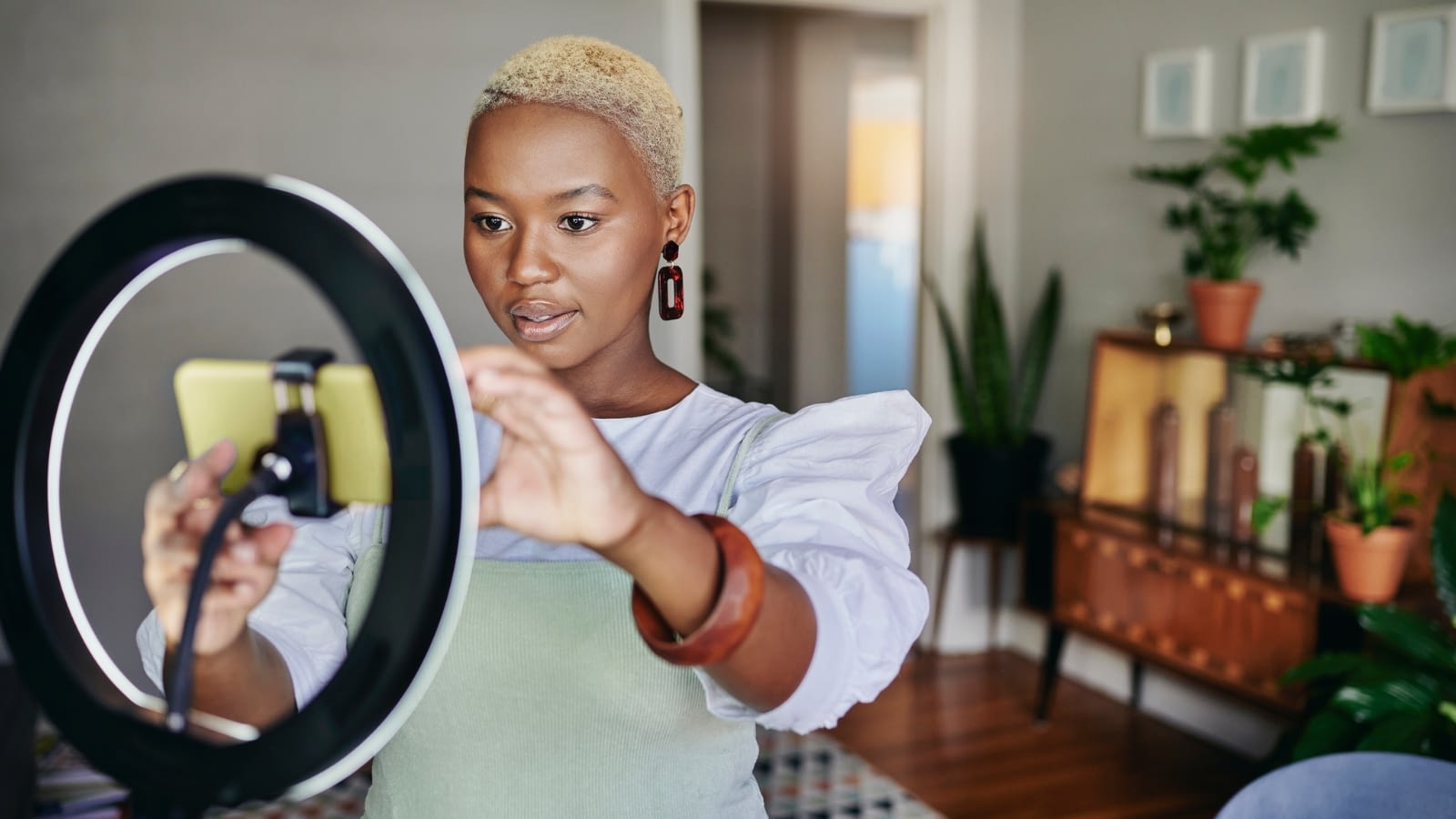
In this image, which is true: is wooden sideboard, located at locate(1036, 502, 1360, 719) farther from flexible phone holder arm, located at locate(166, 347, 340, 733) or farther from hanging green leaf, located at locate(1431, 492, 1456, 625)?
flexible phone holder arm, located at locate(166, 347, 340, 733)

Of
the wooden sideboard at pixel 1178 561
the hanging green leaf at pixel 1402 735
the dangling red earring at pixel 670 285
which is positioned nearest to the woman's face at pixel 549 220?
the dangling red earring at pixel 670 285

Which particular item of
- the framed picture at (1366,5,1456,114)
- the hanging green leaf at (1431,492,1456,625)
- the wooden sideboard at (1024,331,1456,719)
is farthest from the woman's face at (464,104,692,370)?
the framed picture at (1366,5,1456,114)

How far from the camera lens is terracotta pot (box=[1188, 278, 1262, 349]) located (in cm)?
337

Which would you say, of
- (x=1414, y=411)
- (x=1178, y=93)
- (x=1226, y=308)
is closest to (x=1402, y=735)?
(x=1414, y=411)

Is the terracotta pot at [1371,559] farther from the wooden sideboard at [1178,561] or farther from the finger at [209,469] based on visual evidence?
the finger at [209,469]

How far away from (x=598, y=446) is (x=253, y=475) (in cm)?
16

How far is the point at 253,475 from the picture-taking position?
19.8 inches

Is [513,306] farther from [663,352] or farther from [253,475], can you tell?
[663,352]

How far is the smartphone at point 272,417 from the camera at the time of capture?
49 cm

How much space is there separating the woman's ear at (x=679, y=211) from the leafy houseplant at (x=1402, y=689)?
1.90 meters

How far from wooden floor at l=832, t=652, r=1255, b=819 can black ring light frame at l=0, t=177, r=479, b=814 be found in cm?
294

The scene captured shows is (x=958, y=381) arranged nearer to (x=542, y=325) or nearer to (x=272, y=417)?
(x=542, y=325)

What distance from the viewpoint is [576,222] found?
886mm

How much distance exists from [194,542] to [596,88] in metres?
0.50
